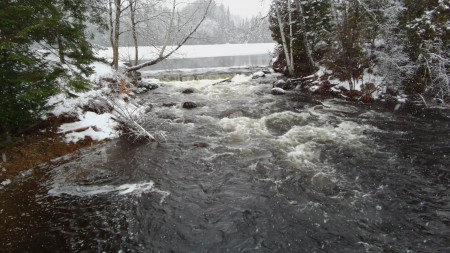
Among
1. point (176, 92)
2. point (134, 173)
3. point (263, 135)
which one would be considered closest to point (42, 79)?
point (134, 173)

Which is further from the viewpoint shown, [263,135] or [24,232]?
[263,135]

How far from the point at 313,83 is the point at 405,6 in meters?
6.57

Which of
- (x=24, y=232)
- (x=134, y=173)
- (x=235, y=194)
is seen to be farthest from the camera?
(x=134, y=173)

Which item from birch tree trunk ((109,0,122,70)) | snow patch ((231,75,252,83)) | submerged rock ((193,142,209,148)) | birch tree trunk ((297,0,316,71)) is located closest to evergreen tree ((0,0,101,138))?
submerged rock ((193,142,209,148))

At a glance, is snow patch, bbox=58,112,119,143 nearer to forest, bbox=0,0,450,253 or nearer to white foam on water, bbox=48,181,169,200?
forest, bbox=0,0,450,253

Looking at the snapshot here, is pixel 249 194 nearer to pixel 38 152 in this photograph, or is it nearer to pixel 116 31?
pixel 38 152

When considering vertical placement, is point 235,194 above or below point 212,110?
below

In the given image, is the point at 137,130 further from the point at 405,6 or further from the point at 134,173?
the point at 405,6

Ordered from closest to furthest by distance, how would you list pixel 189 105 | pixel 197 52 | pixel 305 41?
pixel 189 105
pixel 305 41
pixel 197 52

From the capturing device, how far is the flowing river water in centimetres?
493

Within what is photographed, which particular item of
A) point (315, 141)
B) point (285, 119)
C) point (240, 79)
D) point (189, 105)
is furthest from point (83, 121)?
point (240, 79)

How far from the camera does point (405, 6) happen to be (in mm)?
13914

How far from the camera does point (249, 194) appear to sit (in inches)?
252

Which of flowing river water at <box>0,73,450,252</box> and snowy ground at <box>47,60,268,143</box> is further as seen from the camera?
snowy ground at <box>47,60,268,143</box>
